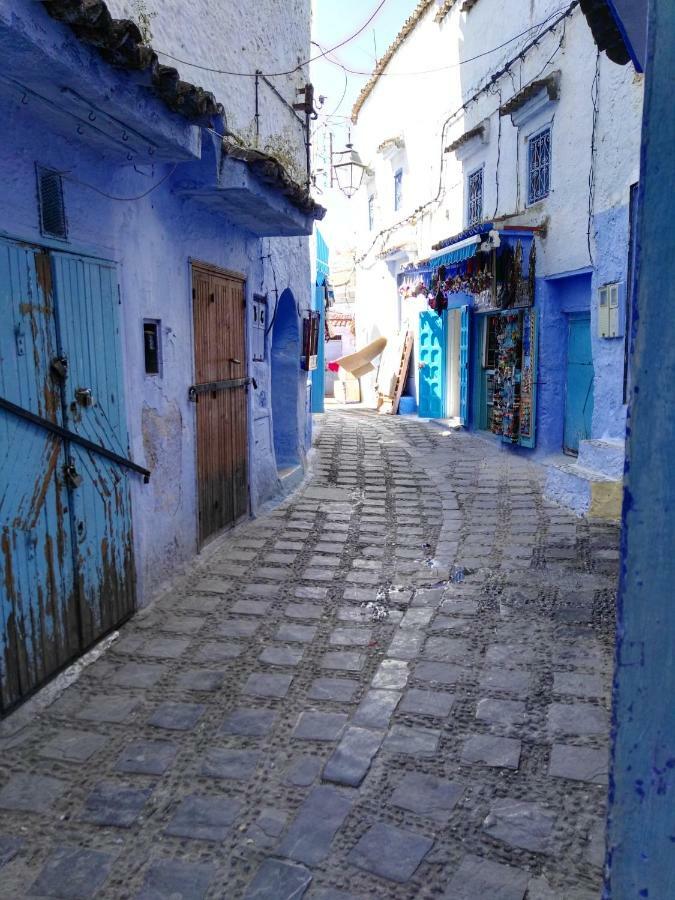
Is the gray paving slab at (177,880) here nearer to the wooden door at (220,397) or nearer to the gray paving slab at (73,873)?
the gray paving slab at (73,873)

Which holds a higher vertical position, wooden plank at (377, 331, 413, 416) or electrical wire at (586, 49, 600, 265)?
electrical wire at (586, 49, 600, 265)

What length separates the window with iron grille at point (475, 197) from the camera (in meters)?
12.2

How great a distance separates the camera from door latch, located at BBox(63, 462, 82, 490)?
3.82 meters

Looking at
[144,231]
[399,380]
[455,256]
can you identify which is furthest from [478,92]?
[144,231]

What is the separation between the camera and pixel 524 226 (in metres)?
9.77

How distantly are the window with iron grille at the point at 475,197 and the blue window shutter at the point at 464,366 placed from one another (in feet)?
5.31

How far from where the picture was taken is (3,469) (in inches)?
129

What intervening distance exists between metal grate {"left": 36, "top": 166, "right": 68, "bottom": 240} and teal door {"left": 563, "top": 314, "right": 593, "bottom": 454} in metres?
7.08

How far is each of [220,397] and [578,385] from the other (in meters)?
5.39

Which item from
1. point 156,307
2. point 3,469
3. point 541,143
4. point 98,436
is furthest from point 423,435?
point 3,469

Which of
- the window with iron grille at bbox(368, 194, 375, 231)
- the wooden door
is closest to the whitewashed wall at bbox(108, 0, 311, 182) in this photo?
the wooden door

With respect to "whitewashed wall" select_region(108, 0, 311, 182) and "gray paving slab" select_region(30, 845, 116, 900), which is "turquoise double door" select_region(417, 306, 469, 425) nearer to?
"whitewashed wall" select_region(108, 0, 311, 182)

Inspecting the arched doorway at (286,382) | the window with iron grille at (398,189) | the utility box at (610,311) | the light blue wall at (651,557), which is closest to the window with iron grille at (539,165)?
the utility box at (610,311)

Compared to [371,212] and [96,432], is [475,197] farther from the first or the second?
[96,432]
